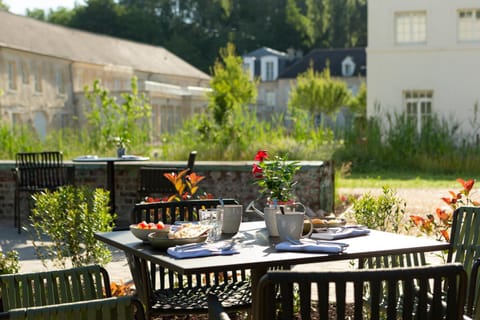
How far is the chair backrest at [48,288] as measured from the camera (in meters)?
3.11

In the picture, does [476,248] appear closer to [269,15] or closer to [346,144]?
[346,144]

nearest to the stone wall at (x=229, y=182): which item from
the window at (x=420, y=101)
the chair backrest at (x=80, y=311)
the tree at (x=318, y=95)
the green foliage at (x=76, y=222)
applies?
the green foliage at (x=76, y=222)

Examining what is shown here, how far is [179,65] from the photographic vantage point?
5150cm

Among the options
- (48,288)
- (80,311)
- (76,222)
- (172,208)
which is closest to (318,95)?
(76,222)

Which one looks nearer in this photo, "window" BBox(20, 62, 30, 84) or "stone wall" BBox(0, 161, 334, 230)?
"stone wall" BBox(0, 161, 334, 230)

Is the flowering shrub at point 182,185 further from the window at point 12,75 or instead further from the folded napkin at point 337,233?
the window at point 12,75

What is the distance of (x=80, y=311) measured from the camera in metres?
2.56

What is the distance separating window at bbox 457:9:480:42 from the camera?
80.6ft

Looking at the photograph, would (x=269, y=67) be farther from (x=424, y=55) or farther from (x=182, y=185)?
(x=182, y=185)

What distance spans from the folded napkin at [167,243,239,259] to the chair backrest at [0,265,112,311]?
34 cm

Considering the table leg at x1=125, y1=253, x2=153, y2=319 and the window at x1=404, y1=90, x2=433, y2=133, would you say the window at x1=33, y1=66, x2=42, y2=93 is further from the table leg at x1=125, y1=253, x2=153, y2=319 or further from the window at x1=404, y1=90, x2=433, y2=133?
the table leg at x1=125, y1=253, x2=153, y2=319

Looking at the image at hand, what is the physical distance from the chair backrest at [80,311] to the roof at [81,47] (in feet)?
103

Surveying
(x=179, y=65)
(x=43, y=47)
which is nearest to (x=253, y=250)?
(x=43, y=47)

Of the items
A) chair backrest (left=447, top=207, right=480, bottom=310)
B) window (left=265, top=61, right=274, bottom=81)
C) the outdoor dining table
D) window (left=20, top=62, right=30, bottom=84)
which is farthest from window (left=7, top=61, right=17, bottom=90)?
chair backrest (left=447, top=207, right=480, bottom=310)
